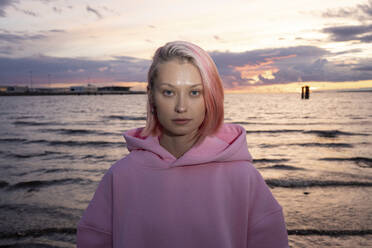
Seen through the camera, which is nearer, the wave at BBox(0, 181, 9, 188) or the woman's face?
the woman's face

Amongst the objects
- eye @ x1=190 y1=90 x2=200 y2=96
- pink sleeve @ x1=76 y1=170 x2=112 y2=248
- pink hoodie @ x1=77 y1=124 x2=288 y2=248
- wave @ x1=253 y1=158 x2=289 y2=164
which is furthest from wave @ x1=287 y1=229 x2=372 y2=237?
wave @ x1=253 y1=158 x2=289 y2=164

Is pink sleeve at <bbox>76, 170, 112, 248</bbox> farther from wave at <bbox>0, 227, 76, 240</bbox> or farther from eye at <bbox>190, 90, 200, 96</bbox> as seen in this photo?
wave at <bbox>0, 227, 76, 240</bbox>

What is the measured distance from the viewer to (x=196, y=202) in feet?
7.05

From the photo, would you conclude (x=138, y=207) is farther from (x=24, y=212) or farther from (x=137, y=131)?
(x=24, y=212)

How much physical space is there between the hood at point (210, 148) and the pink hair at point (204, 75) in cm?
9

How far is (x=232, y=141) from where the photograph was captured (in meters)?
2.28

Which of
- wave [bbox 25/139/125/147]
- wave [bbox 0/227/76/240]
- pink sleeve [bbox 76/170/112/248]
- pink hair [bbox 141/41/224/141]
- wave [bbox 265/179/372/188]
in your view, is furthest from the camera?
wave [bbox 25/139/125/147]

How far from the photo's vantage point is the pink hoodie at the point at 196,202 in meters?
2.13

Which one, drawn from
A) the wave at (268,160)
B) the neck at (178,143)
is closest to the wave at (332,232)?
the neck at (178,143)

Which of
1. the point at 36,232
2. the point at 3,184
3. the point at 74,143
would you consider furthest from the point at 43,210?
the point at 74,143

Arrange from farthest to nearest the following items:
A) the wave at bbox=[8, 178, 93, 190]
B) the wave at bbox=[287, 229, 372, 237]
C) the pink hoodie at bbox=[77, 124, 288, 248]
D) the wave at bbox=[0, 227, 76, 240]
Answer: the wave at bbox=[8, 178, 93, 190], the wave at bbox=[0, 227, 76, 240], the wave at bbox=[287, 229, 372, 237], the pink hoodie at bbox=[77, 124, 288, 248]

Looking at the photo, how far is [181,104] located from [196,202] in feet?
2.34

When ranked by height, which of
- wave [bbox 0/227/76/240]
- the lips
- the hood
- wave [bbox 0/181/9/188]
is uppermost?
the lips

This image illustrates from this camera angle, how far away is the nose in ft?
6.68
